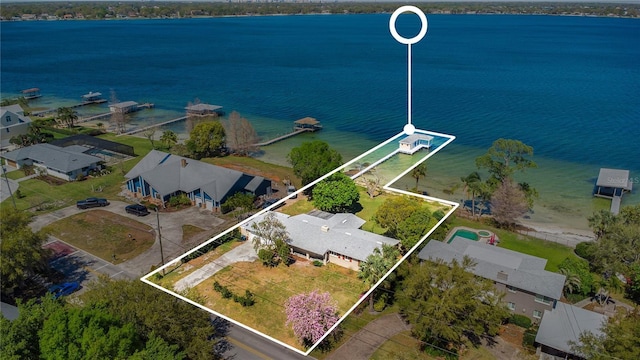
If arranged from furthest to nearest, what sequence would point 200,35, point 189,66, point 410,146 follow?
point 200,35, point 189,66, point 410,146

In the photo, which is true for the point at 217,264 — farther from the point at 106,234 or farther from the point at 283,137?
the point at 283,137

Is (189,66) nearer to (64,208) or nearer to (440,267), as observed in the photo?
(64,208)

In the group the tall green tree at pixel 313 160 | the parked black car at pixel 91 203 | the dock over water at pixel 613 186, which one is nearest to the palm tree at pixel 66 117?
the parked black car at pixel 91 203

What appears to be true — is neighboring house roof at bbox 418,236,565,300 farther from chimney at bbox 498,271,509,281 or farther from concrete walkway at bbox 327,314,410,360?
concrete walkway at bbox 327,314,410,360

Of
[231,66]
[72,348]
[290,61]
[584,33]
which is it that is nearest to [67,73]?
[231,66]

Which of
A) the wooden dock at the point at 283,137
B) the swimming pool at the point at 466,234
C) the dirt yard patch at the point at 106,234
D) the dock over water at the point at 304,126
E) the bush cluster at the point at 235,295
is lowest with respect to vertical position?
the swimming pool at the point at 466,234

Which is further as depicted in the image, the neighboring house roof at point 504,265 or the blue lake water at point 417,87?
the blue lake water at point 417,87

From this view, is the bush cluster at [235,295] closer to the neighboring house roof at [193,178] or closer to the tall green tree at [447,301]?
the tall green tree at [447,301]

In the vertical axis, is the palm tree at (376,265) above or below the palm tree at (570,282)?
above
